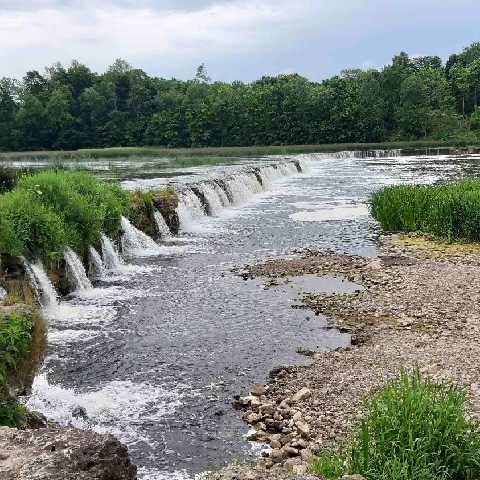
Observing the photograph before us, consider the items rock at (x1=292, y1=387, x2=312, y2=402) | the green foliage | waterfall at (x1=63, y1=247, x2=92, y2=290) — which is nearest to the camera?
the green foliage

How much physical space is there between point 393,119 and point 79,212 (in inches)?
3563

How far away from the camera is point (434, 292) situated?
1447 centimetres

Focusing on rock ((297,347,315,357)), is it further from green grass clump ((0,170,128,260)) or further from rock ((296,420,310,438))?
green grass clump ((0,170,128,260))

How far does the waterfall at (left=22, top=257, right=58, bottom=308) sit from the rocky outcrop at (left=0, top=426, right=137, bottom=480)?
8.87 metres

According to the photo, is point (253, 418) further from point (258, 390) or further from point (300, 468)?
point (300, 468)

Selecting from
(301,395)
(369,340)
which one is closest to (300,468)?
(301,395)

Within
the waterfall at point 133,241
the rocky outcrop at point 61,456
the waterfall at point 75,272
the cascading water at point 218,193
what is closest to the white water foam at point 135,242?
the waterfall at point 133,241

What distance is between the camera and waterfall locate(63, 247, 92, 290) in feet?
52.4

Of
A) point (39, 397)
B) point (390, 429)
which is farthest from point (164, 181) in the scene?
point (390, 429)

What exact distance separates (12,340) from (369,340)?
673 centimetres

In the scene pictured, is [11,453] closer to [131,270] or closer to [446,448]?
[446,448]

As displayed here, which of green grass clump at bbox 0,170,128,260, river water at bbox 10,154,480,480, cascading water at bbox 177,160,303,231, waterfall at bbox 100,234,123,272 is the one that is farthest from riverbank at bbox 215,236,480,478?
cascading water at bbox 177,160,303,231

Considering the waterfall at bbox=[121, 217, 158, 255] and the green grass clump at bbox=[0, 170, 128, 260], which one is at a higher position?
the green grass clump at bbox=[0, 170, 128, 260]

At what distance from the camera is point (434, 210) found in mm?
21328
